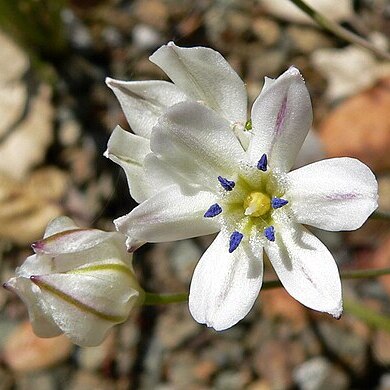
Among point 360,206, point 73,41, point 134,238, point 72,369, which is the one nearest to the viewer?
point 360,206

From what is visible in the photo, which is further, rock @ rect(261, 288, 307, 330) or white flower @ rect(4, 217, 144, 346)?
rock @ rect(261, 288, 307, 330)

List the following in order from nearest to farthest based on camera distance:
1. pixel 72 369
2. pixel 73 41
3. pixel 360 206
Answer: pixel 360 206 → pixel 72 369 → pixel 73 41

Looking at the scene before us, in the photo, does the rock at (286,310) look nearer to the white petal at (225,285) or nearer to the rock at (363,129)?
the rock at (363,129)

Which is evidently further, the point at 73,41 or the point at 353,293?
the point at 73,41

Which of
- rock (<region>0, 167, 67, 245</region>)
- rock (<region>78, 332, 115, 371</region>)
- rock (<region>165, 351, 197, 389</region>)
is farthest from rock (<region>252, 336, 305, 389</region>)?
rock (<region>0, 167, 67, 245</region>)

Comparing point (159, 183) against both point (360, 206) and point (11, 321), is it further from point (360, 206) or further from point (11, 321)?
point (11, 321)

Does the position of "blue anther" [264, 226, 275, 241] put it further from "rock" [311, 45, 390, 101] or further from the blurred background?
"rock" [311, 45, 390, 101]

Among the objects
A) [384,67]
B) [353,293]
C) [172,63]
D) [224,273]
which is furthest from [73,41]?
[224,273]

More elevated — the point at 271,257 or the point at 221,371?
the point at 271,257

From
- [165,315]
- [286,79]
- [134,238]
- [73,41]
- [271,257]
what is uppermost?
[286,79]
